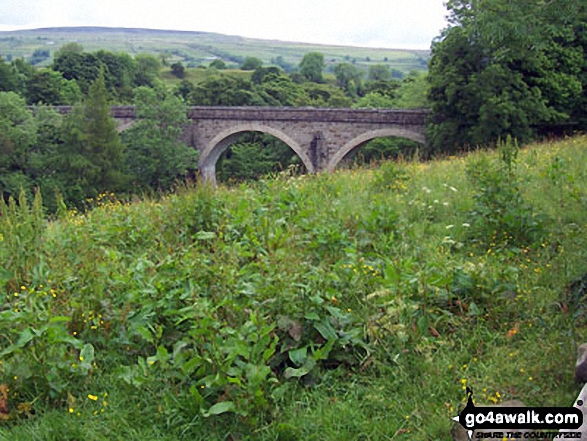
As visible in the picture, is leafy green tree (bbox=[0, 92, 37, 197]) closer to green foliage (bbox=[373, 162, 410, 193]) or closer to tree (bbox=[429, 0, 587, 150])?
tree (bbox=[429, 0, 587, 150])

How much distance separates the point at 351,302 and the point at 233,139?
33.4 meters

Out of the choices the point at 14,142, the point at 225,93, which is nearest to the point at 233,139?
the point at 14,142

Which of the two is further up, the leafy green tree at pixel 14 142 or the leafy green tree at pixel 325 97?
the leafy green tree at pixel 325 97

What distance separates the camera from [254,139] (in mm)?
47188

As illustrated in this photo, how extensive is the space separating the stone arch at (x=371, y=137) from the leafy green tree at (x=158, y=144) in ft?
32.1

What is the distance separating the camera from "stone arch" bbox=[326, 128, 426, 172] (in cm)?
2723

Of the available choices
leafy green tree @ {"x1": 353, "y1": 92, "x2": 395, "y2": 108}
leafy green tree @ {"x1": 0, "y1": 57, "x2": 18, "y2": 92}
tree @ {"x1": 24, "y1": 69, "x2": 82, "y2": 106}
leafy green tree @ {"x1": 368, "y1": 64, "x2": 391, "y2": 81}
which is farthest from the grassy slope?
leafy green tree @ {"x1": 368, "y1": 64, "x2": 391, "y2": 81}

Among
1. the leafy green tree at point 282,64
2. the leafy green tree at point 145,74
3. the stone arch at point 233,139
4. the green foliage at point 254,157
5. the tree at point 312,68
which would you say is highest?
the leafy green tree at point 282,64

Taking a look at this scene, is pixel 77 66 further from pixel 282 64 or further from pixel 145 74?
pixel 282 64

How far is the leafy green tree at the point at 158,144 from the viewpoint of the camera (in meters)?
35.7

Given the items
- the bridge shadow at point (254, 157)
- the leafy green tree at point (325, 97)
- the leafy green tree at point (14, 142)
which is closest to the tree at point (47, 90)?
the leafy green tree at point (14, 142)

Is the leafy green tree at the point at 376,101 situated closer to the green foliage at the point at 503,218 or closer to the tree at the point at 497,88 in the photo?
the tree at the point at 497,88

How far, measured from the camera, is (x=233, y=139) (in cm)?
3653

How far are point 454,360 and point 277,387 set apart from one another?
0.97 meters
